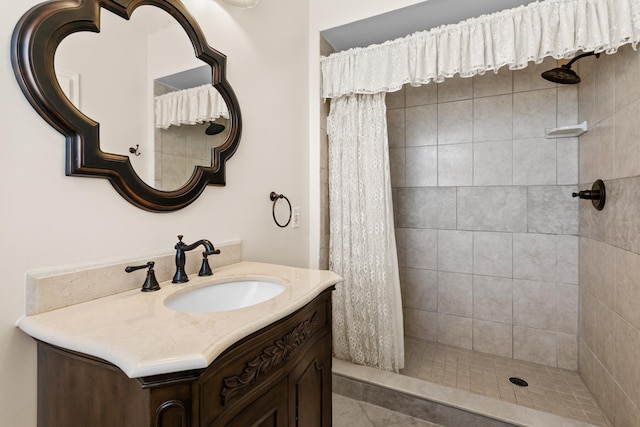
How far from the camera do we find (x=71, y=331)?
0.72 meters

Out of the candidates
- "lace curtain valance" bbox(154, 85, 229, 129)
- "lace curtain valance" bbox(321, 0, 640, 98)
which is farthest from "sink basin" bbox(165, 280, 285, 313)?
"lace curtain valance" bbox(321, 0, 640, 98)

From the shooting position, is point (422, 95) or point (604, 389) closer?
point (604, 389)

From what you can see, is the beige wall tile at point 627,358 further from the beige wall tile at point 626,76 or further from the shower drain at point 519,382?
the beige wall tile at point 626,76

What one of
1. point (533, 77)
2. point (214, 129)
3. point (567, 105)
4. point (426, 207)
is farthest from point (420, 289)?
point (214, 129)

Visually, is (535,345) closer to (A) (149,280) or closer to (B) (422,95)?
(B) (422,95)

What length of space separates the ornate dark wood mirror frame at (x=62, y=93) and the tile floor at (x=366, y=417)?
4.72 feet

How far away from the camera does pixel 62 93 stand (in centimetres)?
89

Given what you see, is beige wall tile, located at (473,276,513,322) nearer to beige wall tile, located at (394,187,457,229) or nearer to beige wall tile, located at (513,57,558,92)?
beige wall tile, located at (394,187,457,229)

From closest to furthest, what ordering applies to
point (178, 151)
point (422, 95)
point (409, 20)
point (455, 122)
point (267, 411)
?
1. point (267, 411)
2. point (178, 151)
3. point (409, 20)
4. point (455, 122)
5. point (422, 95)

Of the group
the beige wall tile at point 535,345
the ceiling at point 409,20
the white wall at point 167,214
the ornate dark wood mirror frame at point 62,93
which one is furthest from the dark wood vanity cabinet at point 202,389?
the beige wall tile at point 535,345

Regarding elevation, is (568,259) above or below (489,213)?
below

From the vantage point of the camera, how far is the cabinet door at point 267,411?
0.77 meters

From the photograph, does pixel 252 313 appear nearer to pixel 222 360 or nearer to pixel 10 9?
pixel 222 360

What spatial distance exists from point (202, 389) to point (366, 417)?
1.44m
